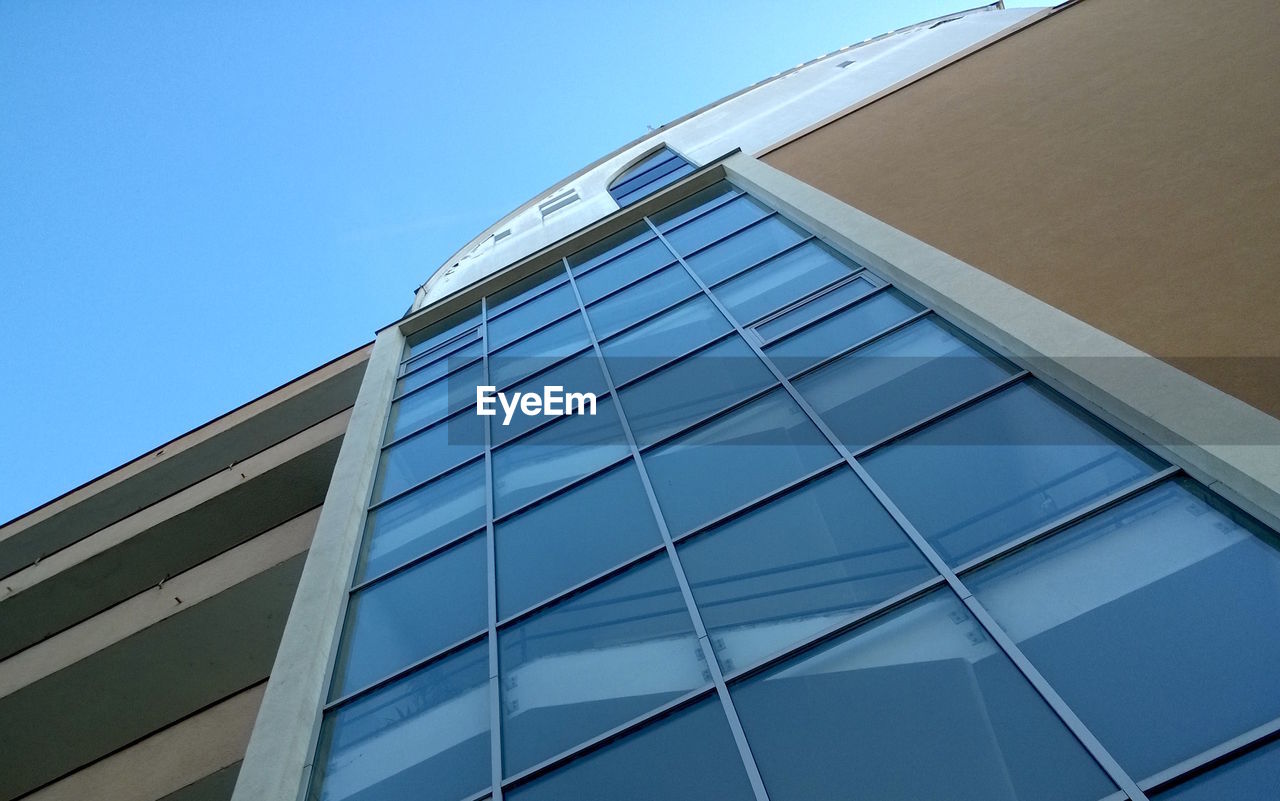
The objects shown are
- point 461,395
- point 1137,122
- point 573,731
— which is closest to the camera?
point 573,731

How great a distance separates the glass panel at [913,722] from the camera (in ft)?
14.5

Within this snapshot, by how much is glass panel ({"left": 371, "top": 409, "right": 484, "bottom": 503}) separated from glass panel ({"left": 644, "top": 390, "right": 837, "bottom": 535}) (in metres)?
2.97

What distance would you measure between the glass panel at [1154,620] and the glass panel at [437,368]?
8.94m

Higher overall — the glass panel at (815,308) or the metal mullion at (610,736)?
the glass panel at (815,308)

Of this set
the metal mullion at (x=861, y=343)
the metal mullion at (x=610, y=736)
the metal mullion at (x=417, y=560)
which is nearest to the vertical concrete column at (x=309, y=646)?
the metal mullion at (x=417, y=560)

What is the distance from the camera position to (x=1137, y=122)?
374 inches

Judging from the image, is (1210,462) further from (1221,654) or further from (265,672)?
(265,672)

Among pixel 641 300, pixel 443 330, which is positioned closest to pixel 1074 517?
pixel 641 300

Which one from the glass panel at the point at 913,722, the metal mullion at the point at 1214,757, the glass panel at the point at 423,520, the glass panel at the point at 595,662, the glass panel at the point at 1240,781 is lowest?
the glass panel at the point at 1240,781

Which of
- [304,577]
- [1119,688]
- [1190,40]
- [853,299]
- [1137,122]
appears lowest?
[1119,688]

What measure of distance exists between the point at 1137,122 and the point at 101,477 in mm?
18352

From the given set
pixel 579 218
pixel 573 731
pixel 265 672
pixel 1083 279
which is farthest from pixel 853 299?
pixel 579 218

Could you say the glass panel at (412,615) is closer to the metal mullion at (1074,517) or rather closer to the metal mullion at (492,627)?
the metal mullion at (492,627)

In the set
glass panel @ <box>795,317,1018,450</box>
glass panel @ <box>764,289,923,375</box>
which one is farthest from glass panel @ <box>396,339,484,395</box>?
glass panel @ <box>795,317,1018,450</box>
